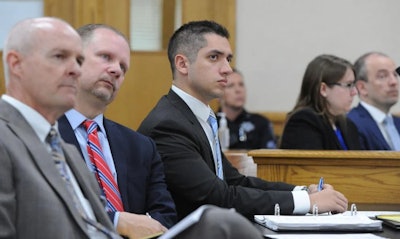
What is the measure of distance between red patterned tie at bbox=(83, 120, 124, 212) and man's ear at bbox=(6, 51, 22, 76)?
75cm

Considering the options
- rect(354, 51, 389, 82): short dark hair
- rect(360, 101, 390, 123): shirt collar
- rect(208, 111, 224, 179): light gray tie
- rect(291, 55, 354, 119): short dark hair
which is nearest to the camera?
rect(208, 111, 224, 179): light gray tie

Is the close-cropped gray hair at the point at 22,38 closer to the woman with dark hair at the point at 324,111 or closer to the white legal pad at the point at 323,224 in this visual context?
the white legal pad at the point at 323,224

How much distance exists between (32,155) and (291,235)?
33.0 inches

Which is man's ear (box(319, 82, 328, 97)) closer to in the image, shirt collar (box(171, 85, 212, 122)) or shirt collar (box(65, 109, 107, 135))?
shirt collar (box(171, 85, 212, 122))

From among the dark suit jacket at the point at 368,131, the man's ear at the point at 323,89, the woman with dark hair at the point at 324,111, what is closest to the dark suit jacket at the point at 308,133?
the woman with dark hair at the point at 324,111

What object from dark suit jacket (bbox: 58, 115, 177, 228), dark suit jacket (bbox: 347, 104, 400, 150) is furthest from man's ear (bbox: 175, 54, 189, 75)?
dark suit jacket (bbox: 347, 104, 400, 150)

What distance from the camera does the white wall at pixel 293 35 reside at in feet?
24.8

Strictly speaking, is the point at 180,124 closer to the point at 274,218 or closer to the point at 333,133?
the point at 274,218

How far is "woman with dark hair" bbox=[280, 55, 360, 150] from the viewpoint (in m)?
4.59

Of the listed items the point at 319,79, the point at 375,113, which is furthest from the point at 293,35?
the point at 319,79

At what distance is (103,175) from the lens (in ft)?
9.01

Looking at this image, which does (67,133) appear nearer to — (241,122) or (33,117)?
(33,117)

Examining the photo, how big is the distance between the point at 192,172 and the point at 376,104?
2897 mm

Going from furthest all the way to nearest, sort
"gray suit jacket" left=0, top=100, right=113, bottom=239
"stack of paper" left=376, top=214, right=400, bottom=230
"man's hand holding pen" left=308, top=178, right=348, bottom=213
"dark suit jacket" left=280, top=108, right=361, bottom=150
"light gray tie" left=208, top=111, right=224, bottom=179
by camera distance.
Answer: "dark suit jacket" left=280, top=108, right=361, bottom=150 < "light gray tie" left=208, top=111, right=224, bottom=179 < "man's hand holding pen" left=308, top=178, right=348, bottom=213 < "stack of paper" left=376, top=214, right=400, bottom=230 < "gray suit jacket" left=0, top=100, right=113, bottom=239
